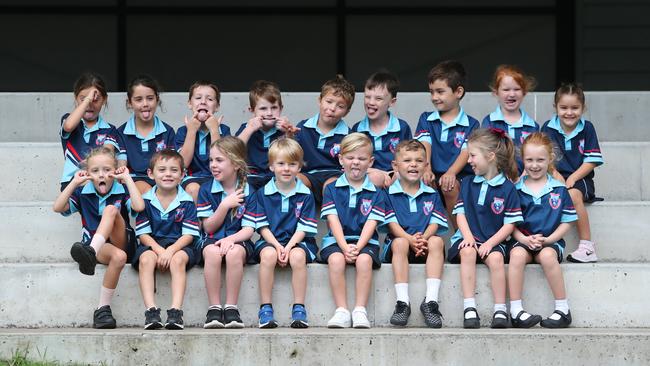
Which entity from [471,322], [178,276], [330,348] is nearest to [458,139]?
[471,322]

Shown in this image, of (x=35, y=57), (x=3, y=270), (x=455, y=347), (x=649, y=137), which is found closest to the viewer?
(x=455, y=347)

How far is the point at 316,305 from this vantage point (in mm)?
6844

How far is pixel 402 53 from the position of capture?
1165 centimetres

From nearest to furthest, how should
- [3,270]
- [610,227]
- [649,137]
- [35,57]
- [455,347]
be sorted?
[455,347] → [3,270] → [610,227] → [649,137] → [35,57]

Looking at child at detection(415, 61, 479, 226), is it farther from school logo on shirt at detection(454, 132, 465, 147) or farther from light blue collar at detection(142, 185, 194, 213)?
light blue collar at detection(142, 185, 194, 213)

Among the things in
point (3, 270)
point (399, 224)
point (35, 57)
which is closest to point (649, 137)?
point (399, 224)

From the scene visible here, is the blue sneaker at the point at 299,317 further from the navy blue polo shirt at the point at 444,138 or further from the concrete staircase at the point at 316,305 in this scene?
the navy blue polo shirt at the point at 444,138

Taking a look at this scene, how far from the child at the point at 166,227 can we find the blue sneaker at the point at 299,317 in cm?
58

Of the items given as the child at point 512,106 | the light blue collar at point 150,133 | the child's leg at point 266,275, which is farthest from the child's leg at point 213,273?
the child at point 512,106

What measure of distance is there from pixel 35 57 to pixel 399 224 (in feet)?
18.3

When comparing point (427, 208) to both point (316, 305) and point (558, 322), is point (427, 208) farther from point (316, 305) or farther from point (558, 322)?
point (558, 322)

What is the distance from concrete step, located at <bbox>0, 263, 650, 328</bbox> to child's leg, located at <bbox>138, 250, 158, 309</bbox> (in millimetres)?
127

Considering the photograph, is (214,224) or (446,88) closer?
(214,224)

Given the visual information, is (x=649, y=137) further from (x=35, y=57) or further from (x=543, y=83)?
(x=35, y=57)
